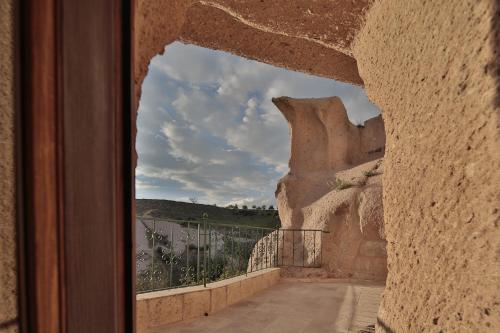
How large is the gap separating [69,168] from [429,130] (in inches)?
66.3

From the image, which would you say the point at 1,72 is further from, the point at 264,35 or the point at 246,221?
the point at 246,221

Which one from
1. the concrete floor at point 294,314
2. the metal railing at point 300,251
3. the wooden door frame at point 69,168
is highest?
the wooden door frame at point 69,168

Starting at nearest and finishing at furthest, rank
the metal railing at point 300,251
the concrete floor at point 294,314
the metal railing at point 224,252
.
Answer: the concrete floor at point 294,314 → the metal railing at point 224,252 → the metal railing at point 300,251

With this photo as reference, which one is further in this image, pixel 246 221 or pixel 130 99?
pixel 246 221

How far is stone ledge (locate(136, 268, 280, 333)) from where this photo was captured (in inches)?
120

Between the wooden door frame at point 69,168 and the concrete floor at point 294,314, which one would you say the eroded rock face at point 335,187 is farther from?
the wooden door frame at point 69,168

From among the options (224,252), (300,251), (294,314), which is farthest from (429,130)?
(300,251)

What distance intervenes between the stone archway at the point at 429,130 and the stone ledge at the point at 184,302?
2278mm

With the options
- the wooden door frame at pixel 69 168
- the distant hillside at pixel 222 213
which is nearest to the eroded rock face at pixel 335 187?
the wooden door frame at pixel 69 168

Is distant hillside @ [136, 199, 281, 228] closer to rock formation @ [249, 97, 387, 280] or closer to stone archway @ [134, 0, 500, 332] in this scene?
rock formation @ [249, 97, 387, 280]

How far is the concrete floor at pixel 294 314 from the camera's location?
322 centimetres

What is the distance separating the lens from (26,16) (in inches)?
25.5

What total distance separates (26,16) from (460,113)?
166 cm

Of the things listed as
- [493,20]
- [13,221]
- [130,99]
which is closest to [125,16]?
[130,99]
